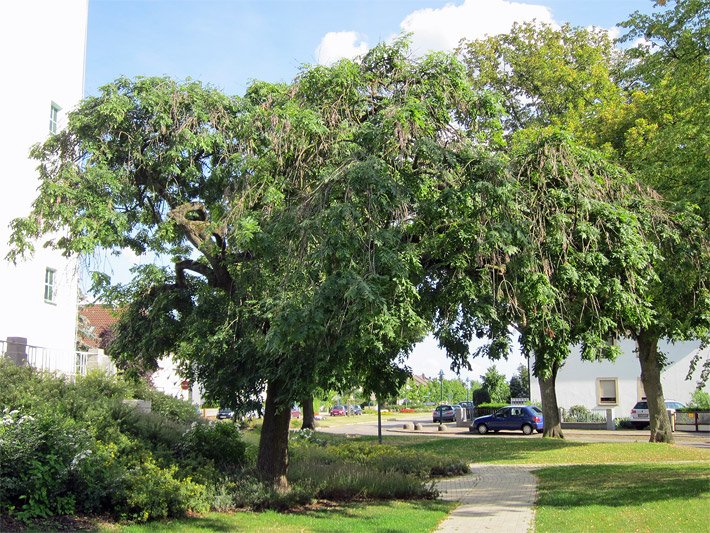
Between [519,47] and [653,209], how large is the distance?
811 inches

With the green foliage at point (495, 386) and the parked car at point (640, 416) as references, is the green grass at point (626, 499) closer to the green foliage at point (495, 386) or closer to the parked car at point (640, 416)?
the parked car at point (640, 416)

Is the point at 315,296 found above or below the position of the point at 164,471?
above

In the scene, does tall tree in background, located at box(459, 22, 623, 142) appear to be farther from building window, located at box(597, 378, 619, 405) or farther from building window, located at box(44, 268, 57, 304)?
building window, located at box(597, 378, 619, 405)

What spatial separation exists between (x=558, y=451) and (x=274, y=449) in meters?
14.0

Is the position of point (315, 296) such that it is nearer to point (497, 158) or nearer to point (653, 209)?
point (497, 158)

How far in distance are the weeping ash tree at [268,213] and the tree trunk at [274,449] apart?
0.03m

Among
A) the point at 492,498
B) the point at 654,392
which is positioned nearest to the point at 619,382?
the point at 654,392

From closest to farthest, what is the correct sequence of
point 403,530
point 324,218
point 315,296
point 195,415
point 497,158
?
point 315,296 → point 324,218 → point 497,158 → point 403,530 → point 195,415

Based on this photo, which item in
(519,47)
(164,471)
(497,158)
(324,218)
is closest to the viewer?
(324,218)

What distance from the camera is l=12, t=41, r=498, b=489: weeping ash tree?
9.22 meters

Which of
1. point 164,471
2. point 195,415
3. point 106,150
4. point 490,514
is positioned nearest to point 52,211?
point 106,150

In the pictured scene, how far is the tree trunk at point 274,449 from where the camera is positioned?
533 inches

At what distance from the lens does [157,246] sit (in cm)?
1353

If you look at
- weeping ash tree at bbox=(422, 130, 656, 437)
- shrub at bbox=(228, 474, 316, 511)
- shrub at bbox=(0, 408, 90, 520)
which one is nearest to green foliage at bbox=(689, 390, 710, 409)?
shrub at bbox=(228, 474, 316, 511)
